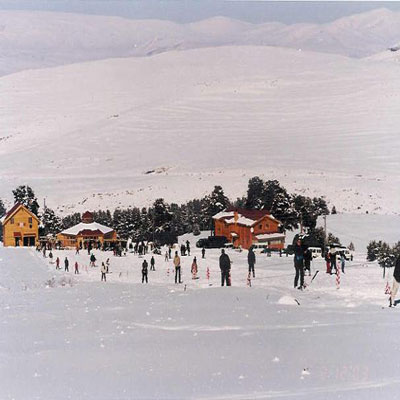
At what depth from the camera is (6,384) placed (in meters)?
8.09

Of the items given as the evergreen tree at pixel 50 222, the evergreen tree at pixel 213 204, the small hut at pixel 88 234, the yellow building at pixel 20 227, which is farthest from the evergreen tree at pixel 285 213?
the yellow building at pixel 20 227

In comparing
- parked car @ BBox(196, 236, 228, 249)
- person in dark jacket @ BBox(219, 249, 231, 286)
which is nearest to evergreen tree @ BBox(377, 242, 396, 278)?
person in dark jacket @ BBox(219, 249, 231, 286)

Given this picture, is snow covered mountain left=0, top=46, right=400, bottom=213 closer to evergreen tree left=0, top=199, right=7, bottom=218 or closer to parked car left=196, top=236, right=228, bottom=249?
evergreen tree left=0, top=199, right=7, bottom=218

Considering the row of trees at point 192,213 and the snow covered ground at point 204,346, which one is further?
the row of trees at point 192,213

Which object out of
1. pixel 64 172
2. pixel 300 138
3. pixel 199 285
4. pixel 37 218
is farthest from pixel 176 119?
pixel 199 285

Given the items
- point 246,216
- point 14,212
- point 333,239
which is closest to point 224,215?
point 246,216

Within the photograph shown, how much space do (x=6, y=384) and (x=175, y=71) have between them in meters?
128

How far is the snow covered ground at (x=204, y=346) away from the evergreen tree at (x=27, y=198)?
15.5 meters

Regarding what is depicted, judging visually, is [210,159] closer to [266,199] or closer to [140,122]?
[266,199]

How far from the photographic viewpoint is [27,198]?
102 feet

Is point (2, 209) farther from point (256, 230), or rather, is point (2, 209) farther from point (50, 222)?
point (256, 230)

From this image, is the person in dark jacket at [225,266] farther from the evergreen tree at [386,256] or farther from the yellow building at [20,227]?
the yellow building at [20,227]

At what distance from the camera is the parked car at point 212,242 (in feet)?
88.9

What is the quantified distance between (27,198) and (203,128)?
126 ft
